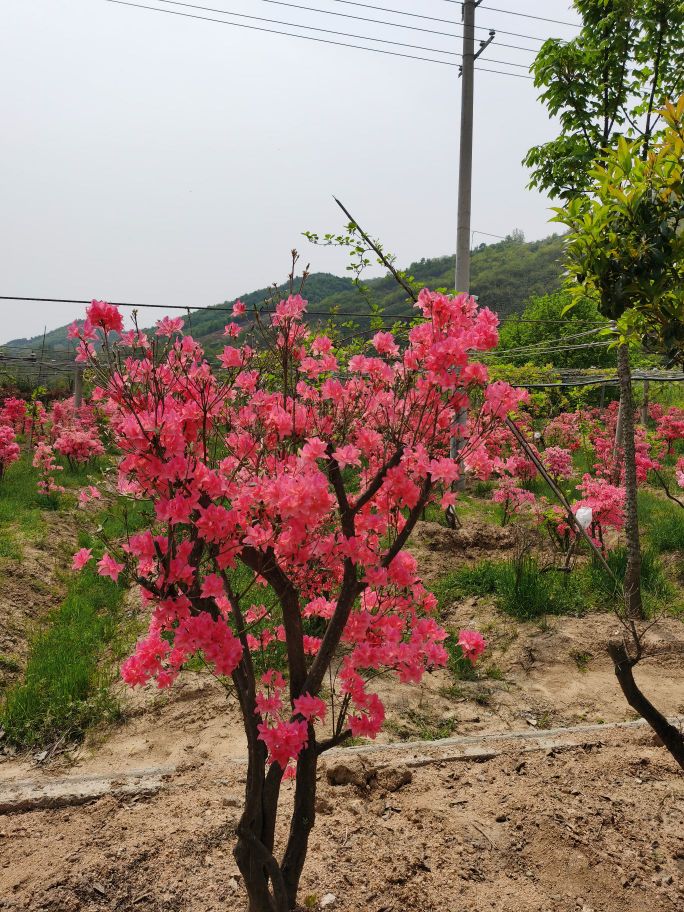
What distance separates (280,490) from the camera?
159cm

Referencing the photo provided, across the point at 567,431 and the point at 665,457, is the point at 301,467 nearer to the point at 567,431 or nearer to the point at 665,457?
the point at 567,431

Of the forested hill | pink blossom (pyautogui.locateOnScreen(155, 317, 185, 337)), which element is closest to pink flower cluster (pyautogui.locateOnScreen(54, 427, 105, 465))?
pink blossom (pyautogui.locateOnScreen(155, 317, 185, 337))

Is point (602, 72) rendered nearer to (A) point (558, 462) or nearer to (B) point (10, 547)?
(A) point (558, 462)

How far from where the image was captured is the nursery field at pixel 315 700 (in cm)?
181

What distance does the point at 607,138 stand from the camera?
5242 mm

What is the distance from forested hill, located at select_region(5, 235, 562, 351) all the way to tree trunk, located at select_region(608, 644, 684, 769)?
29609mm

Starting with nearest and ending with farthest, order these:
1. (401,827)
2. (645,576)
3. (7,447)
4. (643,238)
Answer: (643,238)
(401,827)
(645,576)
(7,447)

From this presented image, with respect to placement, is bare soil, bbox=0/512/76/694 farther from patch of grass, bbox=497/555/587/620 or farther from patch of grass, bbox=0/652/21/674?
patch of grass, bbox=497/555/587/620

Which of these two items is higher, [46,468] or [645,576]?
[46,468]

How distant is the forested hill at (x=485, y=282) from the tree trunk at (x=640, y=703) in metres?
29.6

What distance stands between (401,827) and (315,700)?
1.27 m

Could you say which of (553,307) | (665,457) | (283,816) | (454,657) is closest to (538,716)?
(454,657)

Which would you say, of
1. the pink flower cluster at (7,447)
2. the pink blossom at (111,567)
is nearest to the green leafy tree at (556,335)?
the pink flower cluster at (7,447)

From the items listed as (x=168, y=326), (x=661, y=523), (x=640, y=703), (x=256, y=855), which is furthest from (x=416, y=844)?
(x=661, y=523)
